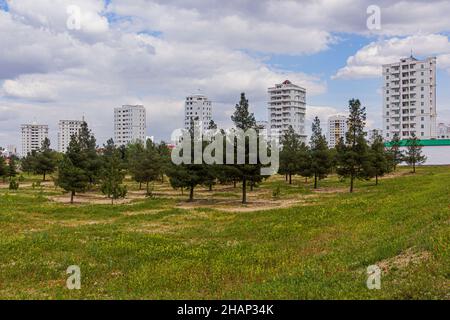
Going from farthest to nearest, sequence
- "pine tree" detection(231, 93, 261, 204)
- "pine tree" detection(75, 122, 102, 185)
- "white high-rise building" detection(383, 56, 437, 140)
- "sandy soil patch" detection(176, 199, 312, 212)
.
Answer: "white high-rise building" detection(383, 56, 437, 140) < "pine tree" detection(75, 122, 102, 185) < "pine tree" detection(231, 93, 261, 204) < "sandy soil patch" detection(176, 199, 312, 212)

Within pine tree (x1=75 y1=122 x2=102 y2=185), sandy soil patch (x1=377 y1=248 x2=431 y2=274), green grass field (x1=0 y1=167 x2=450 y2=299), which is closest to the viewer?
green grass field (x1=0 y1=167 x2=450 y2=299)

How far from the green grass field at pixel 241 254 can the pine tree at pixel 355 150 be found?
2254cm

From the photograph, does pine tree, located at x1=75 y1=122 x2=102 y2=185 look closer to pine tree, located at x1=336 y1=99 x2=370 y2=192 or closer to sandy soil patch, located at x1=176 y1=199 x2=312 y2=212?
sandy soil patch, located at x1=176 y1=199 x2=312 y2=212

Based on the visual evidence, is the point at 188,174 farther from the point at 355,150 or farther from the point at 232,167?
the point at 355,150

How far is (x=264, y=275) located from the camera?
49.1 ft

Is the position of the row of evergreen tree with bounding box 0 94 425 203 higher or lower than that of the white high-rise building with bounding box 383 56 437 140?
lower

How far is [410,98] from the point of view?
140 metres

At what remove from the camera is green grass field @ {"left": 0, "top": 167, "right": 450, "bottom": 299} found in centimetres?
1226

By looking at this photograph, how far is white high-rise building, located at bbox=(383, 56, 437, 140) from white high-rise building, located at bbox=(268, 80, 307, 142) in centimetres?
4987

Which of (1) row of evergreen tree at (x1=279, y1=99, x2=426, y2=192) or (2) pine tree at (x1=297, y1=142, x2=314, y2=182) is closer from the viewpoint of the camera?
(1) row of evergreen tree at (x1=279, y1=99, x2=426, y2=192)

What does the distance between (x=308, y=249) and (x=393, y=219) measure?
299 inches

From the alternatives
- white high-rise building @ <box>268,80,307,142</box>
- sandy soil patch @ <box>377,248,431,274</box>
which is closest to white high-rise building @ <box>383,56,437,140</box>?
white high-rise building @ <box>268,80,307,142</box>

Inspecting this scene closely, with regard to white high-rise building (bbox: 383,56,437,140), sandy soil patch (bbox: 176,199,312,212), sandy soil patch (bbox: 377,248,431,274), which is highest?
white high-rise building (bbox: 383,56,437,140)
